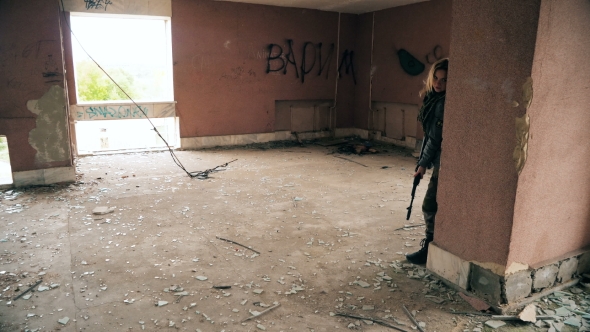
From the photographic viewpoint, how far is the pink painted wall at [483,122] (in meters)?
2.44

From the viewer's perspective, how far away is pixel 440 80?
3.20 meters

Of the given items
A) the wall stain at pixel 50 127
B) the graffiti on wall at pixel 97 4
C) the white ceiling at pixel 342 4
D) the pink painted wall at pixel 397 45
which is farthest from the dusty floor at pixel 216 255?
the white ceiling at pixel 342 4

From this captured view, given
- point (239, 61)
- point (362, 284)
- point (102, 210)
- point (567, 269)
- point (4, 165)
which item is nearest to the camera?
point (567, 269)

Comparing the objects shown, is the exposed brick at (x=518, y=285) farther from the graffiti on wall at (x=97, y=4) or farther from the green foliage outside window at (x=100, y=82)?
the green foliage outside window at (x=100, y=82)

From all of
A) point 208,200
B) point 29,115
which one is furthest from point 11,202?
point 208,200

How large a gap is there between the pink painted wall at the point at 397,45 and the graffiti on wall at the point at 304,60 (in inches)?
14.2

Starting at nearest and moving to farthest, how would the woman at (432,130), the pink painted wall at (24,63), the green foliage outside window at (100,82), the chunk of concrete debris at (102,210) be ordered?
the woman at (432,130)
the chunk of concrete debris at (102,210)
the pink painted wall at (24,63)
the green foliage outside window at (100,82)

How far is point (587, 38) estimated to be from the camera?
2.61 meters

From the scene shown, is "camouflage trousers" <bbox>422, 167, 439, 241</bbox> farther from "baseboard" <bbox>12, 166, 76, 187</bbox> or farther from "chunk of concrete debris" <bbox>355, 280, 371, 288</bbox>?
"baseboard" <bbox>12, 166, 76, 187</bbox>

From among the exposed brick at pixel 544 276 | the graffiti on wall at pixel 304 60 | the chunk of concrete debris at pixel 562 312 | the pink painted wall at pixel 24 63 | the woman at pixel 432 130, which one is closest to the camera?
the chunk of concrete debris at pixel 562 312

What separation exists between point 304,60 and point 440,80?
20.5 ft

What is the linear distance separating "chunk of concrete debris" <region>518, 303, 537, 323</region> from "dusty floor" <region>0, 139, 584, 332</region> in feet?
0.20

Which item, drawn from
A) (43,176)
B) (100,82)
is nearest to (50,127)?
(43,176)

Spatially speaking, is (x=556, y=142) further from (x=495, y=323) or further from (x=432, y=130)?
(x=495, y=323)
